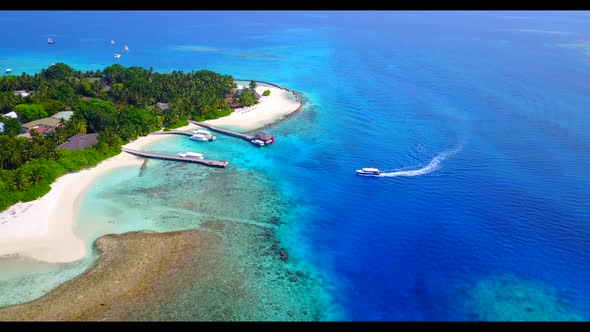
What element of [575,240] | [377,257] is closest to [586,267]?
[575,240]

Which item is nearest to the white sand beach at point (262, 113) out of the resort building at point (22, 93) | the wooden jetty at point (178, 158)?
the wooden jetty at point (178, 158)

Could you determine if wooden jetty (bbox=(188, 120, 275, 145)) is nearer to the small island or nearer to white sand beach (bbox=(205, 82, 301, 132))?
white sand beach (bbox=(205, 82, 301, 132))

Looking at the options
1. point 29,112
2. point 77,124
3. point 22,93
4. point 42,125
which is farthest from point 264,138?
point 22,93

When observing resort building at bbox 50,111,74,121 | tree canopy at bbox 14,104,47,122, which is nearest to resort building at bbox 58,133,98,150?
resort building at bbox 50,111,74,121

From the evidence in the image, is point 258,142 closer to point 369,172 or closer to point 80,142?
point 369,172

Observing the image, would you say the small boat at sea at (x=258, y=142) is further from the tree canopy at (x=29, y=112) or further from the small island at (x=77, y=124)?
the tree canopy at (x=29, y=112)
